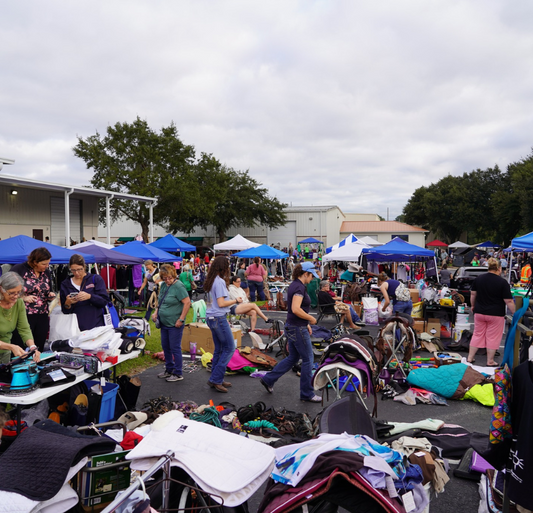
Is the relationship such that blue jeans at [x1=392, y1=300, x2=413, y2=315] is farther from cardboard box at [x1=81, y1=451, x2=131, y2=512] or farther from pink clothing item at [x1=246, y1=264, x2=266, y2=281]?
cardboard box at [x1=81, y1=451, x2=131, y2=512]

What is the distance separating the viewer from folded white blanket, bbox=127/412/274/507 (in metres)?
2.12

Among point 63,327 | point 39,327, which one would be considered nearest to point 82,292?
point 63,327

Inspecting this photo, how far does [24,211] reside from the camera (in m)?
17.5

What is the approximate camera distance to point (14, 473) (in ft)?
7.24

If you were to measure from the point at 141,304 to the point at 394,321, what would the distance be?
967cm

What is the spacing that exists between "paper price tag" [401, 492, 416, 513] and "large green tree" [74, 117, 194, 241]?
27.7 metres

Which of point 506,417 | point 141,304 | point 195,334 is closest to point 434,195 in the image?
point 141,304

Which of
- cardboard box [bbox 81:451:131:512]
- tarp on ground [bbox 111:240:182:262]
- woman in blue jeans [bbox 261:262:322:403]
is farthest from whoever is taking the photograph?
tarp on ground [bbox 111:240:182:262]

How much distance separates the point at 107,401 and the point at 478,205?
152 ft

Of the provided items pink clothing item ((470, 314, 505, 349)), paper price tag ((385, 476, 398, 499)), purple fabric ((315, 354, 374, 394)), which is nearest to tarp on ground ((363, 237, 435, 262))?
pink clothing item ((470, 314, 505, 349))

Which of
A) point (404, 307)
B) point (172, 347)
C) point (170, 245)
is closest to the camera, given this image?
point (172, 347)

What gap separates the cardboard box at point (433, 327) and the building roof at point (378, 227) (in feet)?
141

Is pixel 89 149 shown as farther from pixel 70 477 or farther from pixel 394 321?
pixel 70 477

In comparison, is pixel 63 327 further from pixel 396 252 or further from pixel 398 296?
pixel 396 252
